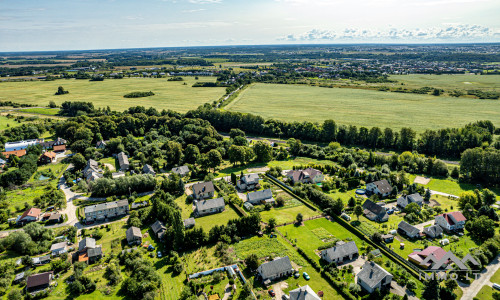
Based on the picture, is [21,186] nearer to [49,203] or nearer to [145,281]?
[49,203]

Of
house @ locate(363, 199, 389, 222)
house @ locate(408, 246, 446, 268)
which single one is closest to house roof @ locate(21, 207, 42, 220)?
house @ locate(363, 199, 389, 222)

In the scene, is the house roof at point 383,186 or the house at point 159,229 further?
the house roof at point 383,186

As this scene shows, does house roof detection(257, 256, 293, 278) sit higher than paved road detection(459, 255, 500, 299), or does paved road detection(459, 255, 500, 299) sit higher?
house roof detection(257, 256, 293, 278)

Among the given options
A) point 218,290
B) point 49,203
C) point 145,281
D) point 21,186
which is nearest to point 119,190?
point 49,203

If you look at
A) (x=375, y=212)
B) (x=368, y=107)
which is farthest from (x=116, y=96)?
(x=375, y=212)

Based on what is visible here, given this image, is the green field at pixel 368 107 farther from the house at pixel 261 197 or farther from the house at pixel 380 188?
the house at pixel 261 197

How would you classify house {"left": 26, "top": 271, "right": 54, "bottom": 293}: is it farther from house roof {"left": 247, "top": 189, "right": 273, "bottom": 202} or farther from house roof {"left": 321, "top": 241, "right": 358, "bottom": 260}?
house roof {"left": 321, "top": 241, "right": 358, "bottom": 260}

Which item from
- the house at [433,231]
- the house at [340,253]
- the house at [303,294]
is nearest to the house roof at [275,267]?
the house at [303,294]
